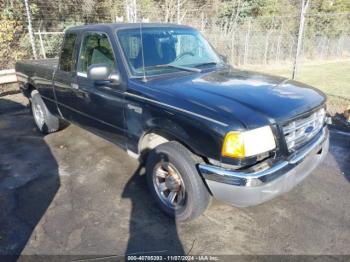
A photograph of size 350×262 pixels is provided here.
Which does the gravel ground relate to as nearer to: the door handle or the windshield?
the door handle

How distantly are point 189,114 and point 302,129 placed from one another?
45.9 inches

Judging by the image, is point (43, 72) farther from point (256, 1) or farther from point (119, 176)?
point (256, 1)

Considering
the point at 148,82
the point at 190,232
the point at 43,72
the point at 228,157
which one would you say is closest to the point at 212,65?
the point at 148,82

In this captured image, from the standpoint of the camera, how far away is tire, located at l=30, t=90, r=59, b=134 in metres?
5.74

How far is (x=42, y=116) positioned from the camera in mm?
5844

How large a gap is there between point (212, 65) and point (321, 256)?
2.56 metres

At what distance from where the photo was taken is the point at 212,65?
4.12 meters

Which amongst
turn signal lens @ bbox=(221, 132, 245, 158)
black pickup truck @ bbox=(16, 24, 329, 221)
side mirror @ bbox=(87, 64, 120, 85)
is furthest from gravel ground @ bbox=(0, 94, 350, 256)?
side mirror @ bbox=(87, 64, 120, 85)

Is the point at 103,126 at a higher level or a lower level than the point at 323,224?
higher

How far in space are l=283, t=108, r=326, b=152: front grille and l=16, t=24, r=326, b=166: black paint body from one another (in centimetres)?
9

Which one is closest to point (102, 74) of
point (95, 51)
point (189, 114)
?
point (95, 51)

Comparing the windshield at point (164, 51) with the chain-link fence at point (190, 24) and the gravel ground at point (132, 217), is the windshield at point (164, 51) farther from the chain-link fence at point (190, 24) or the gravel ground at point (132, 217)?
the chain-link fence at point (190, 24)

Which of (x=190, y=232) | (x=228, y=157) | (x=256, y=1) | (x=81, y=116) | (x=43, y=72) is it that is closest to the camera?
(x=228, y=157)

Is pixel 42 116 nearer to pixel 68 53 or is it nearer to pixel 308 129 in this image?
pixel 68 53
